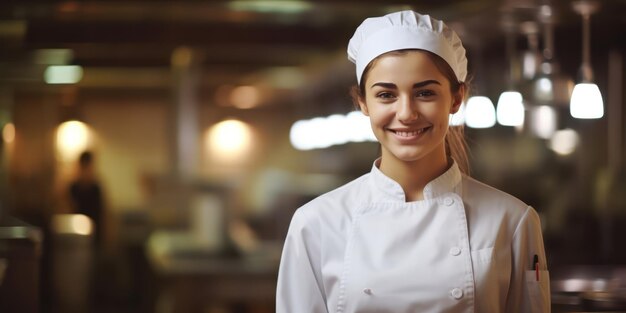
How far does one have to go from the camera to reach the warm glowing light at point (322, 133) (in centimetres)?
767

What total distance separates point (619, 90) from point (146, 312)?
4460 millimetres

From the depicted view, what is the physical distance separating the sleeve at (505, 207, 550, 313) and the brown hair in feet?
0.64

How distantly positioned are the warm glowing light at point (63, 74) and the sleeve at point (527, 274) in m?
6.85

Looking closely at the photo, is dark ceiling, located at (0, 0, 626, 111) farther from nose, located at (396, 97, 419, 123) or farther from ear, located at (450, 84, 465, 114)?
nose, located at (396, 97, 419, 123)

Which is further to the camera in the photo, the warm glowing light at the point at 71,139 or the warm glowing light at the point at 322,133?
the warm glowing light at the point at 71,139

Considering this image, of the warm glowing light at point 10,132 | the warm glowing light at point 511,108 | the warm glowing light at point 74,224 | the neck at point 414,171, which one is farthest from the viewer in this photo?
the warm glowing light at point 10,132

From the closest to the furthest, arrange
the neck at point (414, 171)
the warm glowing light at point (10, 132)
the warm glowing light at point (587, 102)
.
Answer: the neck at point (414, 171) < the warm glowing light at point (587, 102) < the warm glowing light at point (10, 132)

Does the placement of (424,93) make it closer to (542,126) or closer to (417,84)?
(417,84)

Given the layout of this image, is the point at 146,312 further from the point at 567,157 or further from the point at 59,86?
the point at 567,157

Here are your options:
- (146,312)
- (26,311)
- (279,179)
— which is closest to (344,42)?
(279,179)

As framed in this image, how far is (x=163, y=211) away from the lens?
851 centimetres

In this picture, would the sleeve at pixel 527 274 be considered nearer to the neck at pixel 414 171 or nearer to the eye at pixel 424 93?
the neck at pixel 414 171

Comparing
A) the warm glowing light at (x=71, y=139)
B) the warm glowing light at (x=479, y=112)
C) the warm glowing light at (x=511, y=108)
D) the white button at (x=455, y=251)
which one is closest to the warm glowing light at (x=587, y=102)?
the warm glowing light at (x=511, y=108)

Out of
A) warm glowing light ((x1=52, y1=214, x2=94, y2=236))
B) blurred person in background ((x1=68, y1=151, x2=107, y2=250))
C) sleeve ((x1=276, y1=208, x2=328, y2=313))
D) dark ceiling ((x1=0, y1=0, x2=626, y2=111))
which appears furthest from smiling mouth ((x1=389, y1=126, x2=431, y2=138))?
blurred person in background ((x1=68, y1=151, x2=107, y2=250))
